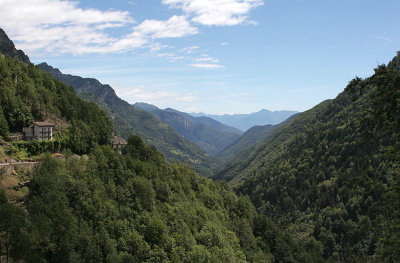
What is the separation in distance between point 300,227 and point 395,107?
15750 cm

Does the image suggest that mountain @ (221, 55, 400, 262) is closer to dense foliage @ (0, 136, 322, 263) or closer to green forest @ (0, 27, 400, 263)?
green forest @ (0, 27, 400, 263)

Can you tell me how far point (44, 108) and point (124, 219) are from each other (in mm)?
41783

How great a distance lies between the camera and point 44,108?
77.9m

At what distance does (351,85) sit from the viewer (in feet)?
69.2

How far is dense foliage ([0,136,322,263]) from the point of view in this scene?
3875 cm

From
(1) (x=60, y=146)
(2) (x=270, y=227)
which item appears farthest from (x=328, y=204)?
(1) (x=60, y=146)

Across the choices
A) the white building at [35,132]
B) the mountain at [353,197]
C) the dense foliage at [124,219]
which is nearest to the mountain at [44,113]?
the white building at [35,132]

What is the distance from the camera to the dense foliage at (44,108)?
66.4 meters

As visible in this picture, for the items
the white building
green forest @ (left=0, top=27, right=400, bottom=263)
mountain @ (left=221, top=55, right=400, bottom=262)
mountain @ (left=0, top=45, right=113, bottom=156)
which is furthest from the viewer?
the white building

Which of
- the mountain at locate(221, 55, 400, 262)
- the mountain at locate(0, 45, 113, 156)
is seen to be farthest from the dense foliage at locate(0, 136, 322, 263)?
the mountain at locate(221, 55, 400, 262)

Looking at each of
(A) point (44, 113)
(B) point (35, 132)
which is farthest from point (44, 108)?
(B) point (35, 132)

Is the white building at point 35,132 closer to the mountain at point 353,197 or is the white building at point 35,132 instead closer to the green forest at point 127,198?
the green forest at point 127,198

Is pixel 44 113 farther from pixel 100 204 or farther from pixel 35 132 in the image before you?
pixel 100 204

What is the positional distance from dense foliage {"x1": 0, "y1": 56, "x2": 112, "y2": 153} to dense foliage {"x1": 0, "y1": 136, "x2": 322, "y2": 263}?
331 inches
